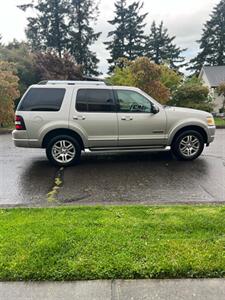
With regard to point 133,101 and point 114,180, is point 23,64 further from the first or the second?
point 114,180

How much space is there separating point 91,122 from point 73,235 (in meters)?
3.95

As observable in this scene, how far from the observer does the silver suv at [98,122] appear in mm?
7027

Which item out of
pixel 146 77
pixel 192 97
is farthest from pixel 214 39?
pixel 146 77

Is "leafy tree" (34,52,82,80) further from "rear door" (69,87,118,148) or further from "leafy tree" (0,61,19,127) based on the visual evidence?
"rear door" (69,87,118,148)

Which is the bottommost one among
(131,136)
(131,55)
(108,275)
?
(108,275)

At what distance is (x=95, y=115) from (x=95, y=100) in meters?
0.38

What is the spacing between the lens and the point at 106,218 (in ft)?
13.4

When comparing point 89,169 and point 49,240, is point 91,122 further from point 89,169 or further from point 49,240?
point 49,240

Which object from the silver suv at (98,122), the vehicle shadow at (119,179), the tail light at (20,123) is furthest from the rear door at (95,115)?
the tail light at (20,123)

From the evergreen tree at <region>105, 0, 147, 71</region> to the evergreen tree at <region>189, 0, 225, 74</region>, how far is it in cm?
1110

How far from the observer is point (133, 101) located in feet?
24.1

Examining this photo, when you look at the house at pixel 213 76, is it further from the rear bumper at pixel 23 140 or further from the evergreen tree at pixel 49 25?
the rear bumper at pixel 23 140

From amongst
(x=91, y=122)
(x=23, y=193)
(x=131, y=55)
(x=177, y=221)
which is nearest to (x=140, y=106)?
(x=91, y=122)

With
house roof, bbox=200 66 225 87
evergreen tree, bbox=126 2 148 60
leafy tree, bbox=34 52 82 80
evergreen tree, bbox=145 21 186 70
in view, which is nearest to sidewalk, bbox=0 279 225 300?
leafy tree, bbox=34 52 82 80
